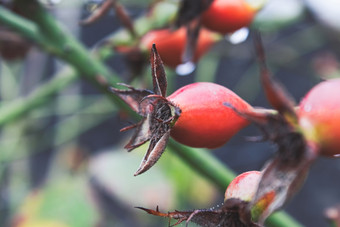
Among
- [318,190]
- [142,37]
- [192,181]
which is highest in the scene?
[142,37]

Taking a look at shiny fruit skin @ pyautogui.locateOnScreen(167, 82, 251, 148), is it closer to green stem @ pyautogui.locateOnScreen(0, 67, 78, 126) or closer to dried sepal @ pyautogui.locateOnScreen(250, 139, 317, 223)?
dried sepal @ pyautogui.locateOnScreen(250, 139, 317, 223)

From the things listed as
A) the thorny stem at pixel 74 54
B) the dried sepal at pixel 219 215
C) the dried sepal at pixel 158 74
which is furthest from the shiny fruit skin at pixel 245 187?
the thorny stem at pixel 74 54

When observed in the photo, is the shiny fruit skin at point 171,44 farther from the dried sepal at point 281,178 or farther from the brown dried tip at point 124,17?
the dried sepal at point 281,178

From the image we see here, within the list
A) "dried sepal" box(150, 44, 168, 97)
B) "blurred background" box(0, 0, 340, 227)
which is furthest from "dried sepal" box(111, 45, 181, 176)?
"blurred background" box(0, 0, 340, 227)

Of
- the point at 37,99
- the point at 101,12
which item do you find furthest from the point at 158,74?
the point at 37,99

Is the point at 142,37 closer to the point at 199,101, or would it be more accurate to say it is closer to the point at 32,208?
the point at 199,101

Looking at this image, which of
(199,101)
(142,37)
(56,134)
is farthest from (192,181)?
(199,101)
